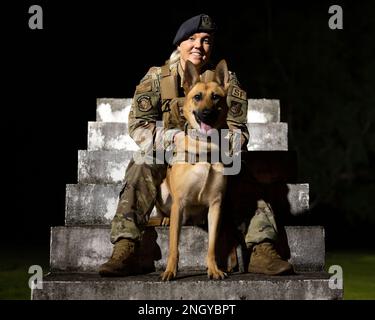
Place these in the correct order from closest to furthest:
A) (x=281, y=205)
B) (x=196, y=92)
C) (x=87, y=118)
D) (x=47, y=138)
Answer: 1. (x=196, y=92)
2. (x=281, y=205)
3. (x=87, y=118)
4. (x=47, y=138)

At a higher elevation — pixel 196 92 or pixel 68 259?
pixel 196 92

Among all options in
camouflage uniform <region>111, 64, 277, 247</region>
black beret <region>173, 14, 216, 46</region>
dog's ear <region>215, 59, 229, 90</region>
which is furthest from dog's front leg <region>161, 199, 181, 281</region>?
black beret <region>173, 14, 216, 46</region>

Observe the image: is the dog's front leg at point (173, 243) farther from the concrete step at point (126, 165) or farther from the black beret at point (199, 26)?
the concrete step at point (126, 165)

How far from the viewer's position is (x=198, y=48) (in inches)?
157

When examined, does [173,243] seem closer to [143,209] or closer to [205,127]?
[143,209]

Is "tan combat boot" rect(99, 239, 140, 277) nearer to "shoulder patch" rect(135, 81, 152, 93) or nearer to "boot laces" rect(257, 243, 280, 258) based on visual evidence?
"boot laces" rect(257, 243, 280, 258)

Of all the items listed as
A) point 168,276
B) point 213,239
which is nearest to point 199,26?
point 213,239

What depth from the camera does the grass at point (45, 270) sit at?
472cm

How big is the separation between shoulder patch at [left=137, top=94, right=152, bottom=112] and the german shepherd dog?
43 centimetres

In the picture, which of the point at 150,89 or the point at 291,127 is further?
the point at 291,127

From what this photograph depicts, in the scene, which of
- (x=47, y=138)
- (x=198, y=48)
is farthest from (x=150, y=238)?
(x=47, y=138)

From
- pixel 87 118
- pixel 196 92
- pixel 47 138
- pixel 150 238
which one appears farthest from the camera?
pixel 47 138

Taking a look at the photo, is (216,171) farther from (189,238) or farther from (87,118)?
(87,118)

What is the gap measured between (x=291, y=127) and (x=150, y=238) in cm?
749
